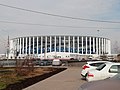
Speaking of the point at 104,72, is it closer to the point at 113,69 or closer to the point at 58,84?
the point at 113,69

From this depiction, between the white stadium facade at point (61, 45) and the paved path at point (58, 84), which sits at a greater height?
the white stadium facade at point (61, 45)

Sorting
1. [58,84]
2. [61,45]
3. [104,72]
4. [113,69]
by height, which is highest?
[61,45]

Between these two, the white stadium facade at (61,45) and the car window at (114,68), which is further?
the white stadium facade at (61,45)

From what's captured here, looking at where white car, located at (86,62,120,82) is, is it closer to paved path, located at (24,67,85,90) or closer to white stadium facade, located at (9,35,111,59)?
paved path, located at (24,67,85,90)

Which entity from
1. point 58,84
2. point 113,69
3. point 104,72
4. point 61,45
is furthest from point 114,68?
point 61,45

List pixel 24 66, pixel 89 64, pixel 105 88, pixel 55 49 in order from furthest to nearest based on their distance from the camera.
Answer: pixel 55 49 < pixel 24 66 < pixel 89 64 < pixel 105 88

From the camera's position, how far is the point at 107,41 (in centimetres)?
16875

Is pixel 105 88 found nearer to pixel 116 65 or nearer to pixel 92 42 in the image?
pixel 116 65

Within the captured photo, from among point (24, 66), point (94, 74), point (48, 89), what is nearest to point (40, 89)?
point (48, 89)

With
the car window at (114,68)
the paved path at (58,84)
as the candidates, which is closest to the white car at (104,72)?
the car window at (114,68)

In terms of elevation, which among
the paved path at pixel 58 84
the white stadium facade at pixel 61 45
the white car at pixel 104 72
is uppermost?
the white stadium facade at pixel 61 45

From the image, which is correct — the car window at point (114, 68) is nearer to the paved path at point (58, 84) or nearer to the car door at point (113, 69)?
the car door at point (113, 69)

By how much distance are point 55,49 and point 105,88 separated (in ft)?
472

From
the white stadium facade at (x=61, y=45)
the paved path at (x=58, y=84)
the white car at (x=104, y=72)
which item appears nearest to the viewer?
the white car at (x=104, y=72)
